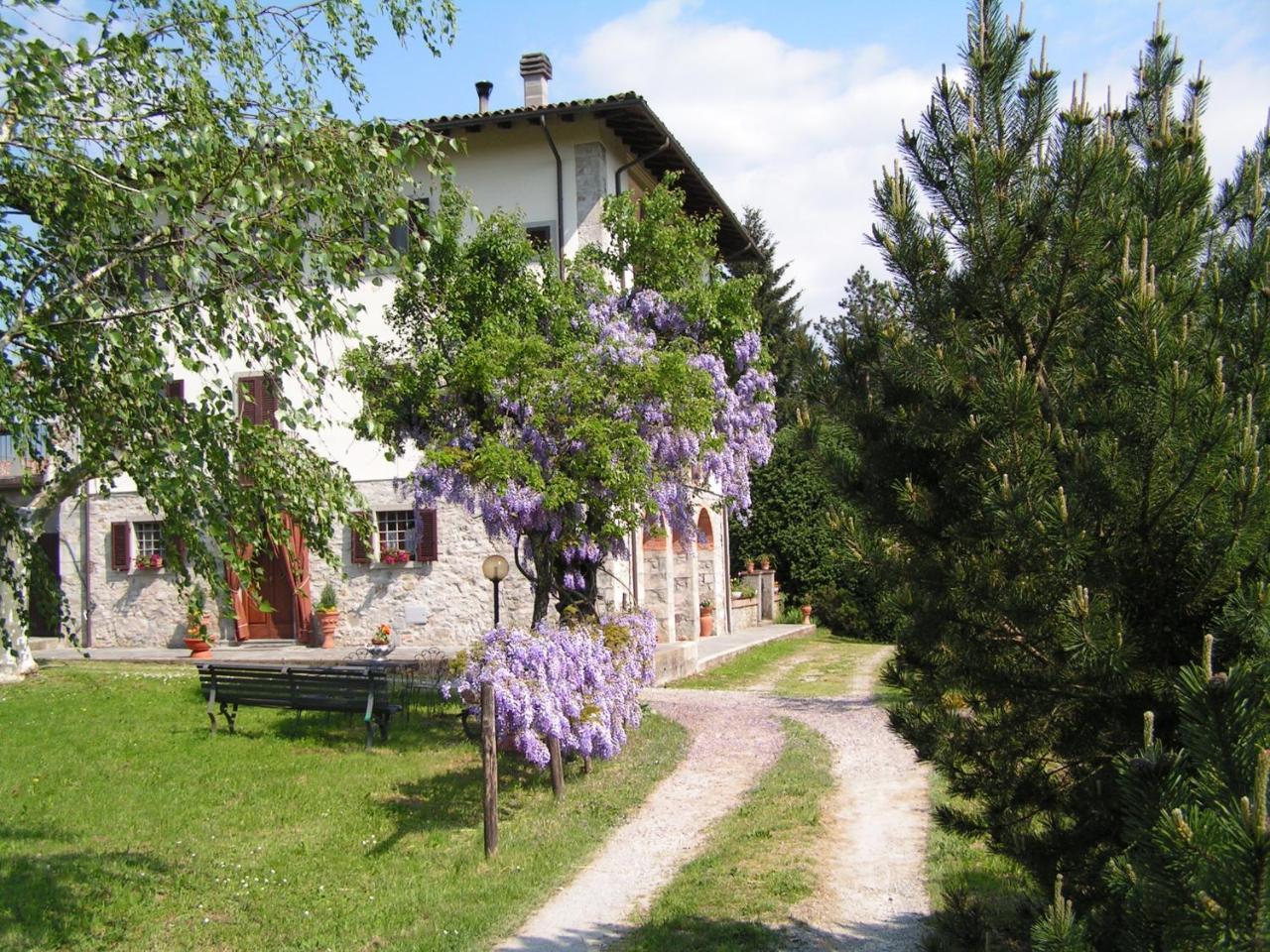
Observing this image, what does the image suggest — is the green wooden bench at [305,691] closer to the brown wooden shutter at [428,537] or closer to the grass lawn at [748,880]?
the grass lawn at [748,880]

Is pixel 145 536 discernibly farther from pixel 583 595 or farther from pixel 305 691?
pixel 583 595

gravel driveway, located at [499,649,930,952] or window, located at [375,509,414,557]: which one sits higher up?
window, located at [375,509,414,557]

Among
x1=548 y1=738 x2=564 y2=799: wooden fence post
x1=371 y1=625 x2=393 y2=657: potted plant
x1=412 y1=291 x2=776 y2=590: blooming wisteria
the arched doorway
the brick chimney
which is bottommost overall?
x1=548 y1=738 x2=564 y2=799: wooden fence post

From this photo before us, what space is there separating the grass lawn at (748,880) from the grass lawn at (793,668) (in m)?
6.59

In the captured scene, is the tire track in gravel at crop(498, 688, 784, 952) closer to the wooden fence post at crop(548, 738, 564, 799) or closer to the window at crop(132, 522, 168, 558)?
the wooden fence post at crop(548, 738, 564, 799)

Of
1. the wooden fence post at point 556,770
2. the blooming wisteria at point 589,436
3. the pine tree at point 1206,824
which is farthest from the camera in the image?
the blooming wisteria at point 589,436

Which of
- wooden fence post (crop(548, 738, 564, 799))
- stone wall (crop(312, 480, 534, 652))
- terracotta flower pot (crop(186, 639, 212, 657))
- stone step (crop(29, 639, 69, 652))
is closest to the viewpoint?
wooden fence post (crop(548, 738, 564, 799))

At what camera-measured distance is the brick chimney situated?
770 inches

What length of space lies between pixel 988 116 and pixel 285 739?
1014 cm

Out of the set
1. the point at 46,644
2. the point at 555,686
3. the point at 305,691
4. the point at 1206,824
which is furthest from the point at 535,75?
the point at 1206,824

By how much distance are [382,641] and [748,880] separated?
1253 centimetres

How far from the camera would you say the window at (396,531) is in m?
20.1

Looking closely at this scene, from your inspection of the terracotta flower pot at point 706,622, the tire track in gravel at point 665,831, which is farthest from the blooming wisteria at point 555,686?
the terracotta flower pot at point 706,622

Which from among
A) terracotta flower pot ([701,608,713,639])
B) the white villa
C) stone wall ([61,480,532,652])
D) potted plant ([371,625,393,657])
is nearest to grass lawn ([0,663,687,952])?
potted plant ([371,625,393,657])
